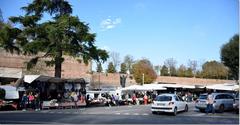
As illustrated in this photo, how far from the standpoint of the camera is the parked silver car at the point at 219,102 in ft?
107

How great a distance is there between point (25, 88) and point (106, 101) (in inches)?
438

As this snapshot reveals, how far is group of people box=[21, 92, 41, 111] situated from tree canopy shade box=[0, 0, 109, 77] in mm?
8559

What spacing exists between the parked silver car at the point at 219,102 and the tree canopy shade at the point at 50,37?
1621 centimetres

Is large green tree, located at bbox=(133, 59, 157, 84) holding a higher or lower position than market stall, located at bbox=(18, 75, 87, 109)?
higher

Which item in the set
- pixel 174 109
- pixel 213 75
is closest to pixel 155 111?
pixel 174 109

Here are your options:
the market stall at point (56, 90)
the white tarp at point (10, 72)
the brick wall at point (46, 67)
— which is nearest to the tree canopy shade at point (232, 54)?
the market stall at point (56, 90)

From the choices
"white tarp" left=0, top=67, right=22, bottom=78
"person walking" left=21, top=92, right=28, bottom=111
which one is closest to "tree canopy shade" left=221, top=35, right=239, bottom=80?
"person walking" left=21, top=92, right=28, bottom=111

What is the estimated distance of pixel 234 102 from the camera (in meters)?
32.7

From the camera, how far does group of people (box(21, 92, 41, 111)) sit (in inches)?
1391

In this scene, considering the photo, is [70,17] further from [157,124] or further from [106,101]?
[157,124]

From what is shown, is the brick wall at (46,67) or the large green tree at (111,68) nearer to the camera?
the brick wall at (46,67)

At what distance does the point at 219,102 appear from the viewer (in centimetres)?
3303

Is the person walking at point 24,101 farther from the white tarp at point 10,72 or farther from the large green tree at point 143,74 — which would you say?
the large green tree at point 143,74

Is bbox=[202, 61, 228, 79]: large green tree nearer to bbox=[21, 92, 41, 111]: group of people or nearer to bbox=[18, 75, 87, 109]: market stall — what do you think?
bbox=[18, 75, 87, 109]: market stall
